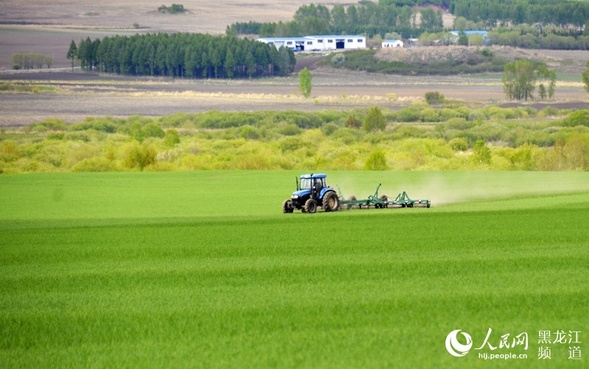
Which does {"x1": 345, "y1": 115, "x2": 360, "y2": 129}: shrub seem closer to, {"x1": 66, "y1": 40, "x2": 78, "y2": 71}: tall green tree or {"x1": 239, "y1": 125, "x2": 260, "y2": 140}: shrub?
{"x1": 239, "y1": 125, "x2": 260, "y2": 140}: shrub

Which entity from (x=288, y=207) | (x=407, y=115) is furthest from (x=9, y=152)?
(x=407, y=115)

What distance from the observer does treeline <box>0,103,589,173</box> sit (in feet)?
162

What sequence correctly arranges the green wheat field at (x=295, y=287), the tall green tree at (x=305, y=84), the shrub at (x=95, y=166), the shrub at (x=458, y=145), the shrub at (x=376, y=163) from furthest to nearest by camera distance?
1. the tall green tree at (x=305, y=84)
2. the shrub at (x=458, y=145)
3. the shrub at (x=95, y=166)
4. the shrub at (x=376, y=163)
5. the green wheat field at (x=295, y=287)

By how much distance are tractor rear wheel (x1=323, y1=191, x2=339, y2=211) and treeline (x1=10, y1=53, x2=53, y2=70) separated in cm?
11019

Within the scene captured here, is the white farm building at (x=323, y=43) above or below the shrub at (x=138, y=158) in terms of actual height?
above

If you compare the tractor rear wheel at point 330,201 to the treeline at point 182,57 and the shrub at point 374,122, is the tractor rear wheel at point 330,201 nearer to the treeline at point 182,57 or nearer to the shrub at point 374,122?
the shrub at point 374,122

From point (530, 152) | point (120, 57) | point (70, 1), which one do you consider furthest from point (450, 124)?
point (70, 1)

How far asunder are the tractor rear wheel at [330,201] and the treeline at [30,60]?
4338 inches

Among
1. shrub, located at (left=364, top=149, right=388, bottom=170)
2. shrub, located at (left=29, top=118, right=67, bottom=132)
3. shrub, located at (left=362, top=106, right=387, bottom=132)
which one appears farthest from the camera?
shrub, located at (left=29, top=118, right=67, bottom=132)

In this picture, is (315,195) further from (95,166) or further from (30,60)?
(30,60)

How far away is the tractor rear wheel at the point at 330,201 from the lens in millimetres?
26156

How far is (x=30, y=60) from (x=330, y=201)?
372 feet

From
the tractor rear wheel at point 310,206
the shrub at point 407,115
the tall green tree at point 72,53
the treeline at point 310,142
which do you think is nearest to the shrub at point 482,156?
the treeline at point 310,142

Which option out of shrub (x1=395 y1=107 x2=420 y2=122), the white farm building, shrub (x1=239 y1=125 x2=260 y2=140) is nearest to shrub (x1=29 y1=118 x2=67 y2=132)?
shrub (x1=239 y1=125 x2=260 y2=140)
